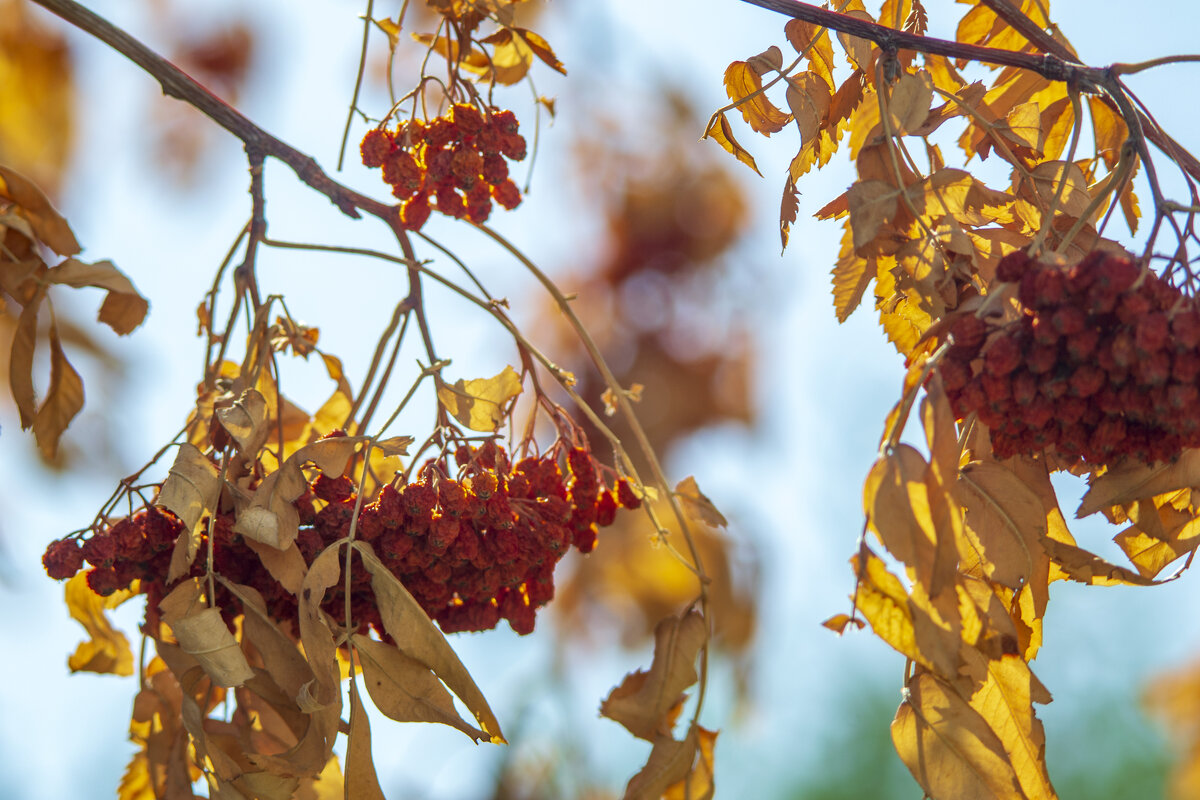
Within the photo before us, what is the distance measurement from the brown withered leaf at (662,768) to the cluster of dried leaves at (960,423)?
0.18 m

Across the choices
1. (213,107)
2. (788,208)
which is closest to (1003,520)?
(788,208)

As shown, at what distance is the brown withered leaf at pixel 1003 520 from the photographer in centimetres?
72

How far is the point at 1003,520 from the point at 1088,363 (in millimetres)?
140

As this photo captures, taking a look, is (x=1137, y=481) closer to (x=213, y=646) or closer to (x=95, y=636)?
(x=213, y=646)

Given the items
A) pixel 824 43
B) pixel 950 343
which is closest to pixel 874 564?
pixel 950 343

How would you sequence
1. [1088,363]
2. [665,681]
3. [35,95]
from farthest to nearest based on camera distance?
[35,95], [665,681], [1088,363]

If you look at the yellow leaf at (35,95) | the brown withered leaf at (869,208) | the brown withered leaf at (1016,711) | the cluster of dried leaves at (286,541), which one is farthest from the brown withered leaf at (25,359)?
the yellow leaf at (35,95)

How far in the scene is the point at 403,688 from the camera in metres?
0.75

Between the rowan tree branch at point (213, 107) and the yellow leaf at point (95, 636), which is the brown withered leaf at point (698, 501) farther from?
the yellow leaf at point (95, 636)

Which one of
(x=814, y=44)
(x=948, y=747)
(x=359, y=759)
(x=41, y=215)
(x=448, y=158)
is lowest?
(x=359, y=759)

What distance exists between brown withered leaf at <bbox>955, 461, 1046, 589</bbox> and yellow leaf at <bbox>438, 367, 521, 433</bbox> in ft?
1.17

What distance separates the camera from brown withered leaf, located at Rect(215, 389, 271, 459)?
750mm

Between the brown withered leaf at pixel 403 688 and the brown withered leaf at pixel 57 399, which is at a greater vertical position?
the brown withered leaf at pixel 57 399

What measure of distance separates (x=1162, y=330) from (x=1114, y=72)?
0.68ft
